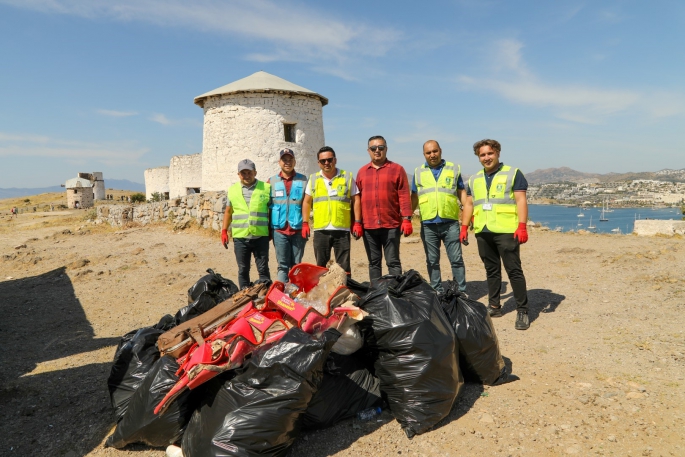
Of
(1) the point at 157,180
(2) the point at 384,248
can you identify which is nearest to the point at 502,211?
(2) the point at 384,248

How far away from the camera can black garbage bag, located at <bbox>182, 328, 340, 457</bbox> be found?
6.97 feet

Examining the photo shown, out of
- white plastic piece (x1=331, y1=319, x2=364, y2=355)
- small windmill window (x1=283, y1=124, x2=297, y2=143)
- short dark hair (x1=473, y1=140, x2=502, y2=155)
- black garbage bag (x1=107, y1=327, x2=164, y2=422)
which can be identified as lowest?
black garbage bag (x1=107, y1=327, x2=164, y2=422)

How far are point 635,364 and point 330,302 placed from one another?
2.51m

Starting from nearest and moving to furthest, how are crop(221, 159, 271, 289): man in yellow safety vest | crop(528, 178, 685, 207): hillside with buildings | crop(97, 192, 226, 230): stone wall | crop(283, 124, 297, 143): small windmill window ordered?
crop(221, 159, 271, 289): man in yellow safety vest → crop(97, 192, 226, 230): stone wall → crop(283, 124, 297, 143): small windmill window → crop(528, 178, 685, 207): hillside with buildings

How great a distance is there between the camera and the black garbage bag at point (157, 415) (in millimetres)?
2395

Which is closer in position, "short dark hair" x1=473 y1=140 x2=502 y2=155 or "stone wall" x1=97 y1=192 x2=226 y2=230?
"short dark hair" x1=473 y1=140 x2=502 y2=155

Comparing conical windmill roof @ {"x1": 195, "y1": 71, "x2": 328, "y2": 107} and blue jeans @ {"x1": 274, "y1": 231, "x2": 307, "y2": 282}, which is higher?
conical windmill roof @ {"x1": 195, "y1": 71, "x2": 328, "y2": 107}

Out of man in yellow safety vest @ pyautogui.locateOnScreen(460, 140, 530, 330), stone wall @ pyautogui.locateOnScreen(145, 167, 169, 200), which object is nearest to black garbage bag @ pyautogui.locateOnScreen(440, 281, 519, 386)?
man in yellow safety vest @ pyautogui.locateOnScreen(460, 140, 530, 330)

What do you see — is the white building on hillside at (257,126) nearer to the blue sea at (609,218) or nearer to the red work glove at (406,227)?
the red work glove at (406,227)

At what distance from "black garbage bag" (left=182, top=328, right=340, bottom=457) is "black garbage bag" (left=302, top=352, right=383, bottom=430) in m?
0.25

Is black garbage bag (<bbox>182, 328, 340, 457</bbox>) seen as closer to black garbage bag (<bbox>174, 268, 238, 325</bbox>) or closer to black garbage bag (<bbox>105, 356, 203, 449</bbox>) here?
black garbage bag (<bbox>105, 356, 203, 449</bbox>)

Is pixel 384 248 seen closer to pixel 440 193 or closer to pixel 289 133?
pixel 440 193

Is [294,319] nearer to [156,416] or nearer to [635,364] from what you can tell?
[156,416]

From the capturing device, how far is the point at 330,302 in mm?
2604
